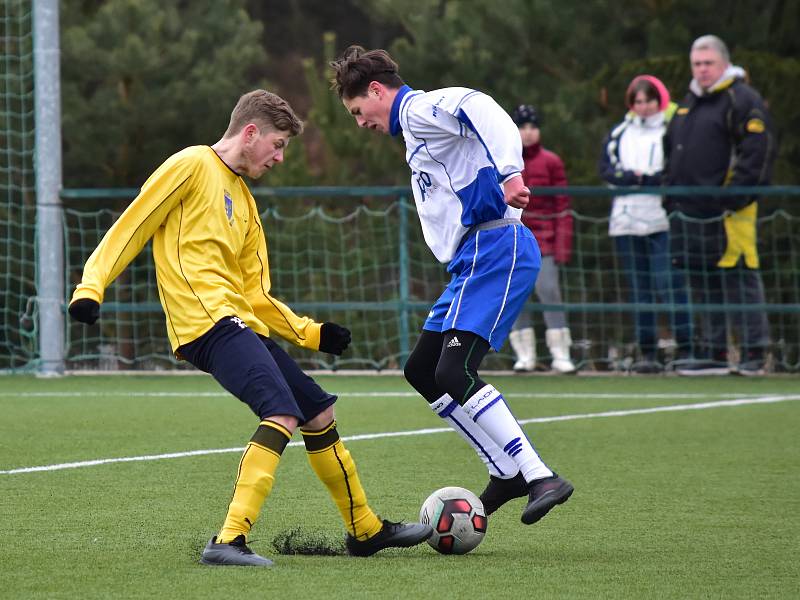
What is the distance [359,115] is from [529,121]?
585 centimetres

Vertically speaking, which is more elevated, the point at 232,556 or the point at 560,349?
the point at 560,349

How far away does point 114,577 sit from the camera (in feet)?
14.7

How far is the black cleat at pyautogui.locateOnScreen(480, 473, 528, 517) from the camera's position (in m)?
5.57

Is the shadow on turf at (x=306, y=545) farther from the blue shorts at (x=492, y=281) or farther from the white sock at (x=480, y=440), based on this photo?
the blue shorts at (x=492, y=281)

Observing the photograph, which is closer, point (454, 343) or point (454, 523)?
point (454, 523)

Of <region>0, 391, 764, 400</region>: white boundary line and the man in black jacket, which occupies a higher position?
the man in black jacket

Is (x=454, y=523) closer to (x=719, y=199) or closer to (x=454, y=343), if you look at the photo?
(x=454, y=343)

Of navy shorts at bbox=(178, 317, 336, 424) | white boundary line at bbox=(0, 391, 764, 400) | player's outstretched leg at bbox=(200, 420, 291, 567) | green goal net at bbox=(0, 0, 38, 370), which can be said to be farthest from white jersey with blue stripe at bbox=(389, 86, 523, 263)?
green goal net at bbox=(0, 0, 38, 370)

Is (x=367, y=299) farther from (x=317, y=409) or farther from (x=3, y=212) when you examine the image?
(x=317, y=409)

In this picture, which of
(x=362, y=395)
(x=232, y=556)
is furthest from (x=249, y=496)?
(x=362, y=395)

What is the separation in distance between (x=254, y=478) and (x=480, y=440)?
107 centimetres

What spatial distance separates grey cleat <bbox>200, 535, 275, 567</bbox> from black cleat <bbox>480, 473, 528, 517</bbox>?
111 cm

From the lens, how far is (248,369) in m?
4.84

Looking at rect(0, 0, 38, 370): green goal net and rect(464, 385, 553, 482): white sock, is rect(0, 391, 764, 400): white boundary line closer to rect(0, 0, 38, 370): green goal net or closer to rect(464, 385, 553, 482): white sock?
rect(0, 0, 38, 370): green goal net
